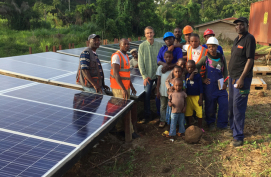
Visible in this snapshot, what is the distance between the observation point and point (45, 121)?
3.54 metres

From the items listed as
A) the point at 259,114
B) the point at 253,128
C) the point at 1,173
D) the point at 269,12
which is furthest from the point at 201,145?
the point at 269,12

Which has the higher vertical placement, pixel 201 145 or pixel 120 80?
pixel 120 80

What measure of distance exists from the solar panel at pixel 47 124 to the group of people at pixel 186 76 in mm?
677

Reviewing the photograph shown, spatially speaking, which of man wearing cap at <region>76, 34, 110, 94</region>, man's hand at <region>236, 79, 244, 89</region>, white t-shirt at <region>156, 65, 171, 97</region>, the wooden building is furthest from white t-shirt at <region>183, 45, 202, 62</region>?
the wooden building

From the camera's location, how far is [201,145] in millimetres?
5371

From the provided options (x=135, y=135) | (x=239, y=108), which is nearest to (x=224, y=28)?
(x=239, y=108)

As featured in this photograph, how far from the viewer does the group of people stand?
16.3ft

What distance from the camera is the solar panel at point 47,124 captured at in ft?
8.64

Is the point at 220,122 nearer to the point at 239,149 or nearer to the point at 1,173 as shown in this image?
the point at 239,149

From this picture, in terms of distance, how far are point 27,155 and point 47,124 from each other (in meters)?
0.77

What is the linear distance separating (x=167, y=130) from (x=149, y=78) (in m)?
1.40

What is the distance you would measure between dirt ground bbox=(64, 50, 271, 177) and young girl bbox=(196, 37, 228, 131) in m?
0.49

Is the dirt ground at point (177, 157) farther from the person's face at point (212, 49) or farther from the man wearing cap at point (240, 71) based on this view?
the person's face at point (212, 49)

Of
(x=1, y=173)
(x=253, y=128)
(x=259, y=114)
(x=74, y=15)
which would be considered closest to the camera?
(x=1, y=173)
